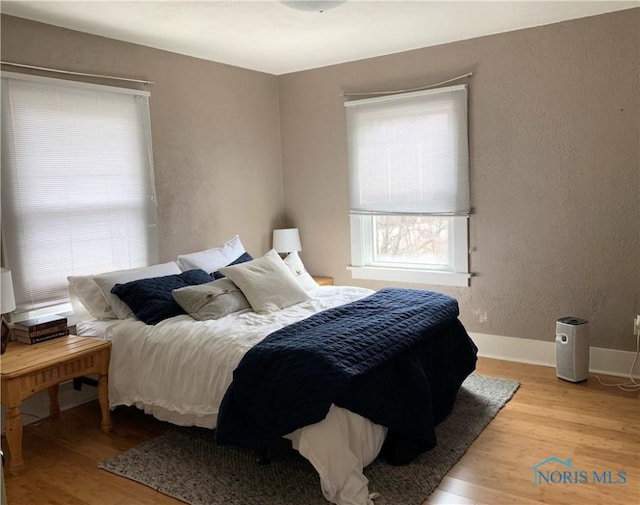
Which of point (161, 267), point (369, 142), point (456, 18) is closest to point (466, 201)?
point (369, 142)

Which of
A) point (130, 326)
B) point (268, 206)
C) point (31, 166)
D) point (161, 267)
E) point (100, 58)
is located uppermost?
point (100, 58)

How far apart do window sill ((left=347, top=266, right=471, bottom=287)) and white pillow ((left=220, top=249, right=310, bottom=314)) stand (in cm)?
122

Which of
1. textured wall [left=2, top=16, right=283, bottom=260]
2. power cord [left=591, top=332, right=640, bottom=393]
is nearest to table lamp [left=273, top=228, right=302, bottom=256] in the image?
textured wall [left=2, top=16, right=283, bottom=260]

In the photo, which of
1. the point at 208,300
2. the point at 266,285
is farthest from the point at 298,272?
the point at 208,300

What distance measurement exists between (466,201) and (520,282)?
0.75 meters

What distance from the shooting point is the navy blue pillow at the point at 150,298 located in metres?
3.41

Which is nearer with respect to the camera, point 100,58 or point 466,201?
point 100,58

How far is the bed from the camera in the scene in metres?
2.47

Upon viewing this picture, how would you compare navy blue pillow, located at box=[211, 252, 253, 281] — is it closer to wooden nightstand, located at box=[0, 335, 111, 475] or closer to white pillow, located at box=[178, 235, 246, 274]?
white pillow, located at box=[178, 235, 246, 274]

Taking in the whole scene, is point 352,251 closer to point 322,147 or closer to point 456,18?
point 322,147

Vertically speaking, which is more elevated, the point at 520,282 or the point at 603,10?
the point at 603,10

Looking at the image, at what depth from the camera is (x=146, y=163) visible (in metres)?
4.17

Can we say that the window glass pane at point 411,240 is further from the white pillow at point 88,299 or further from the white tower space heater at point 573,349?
the white pillow at point 88,299

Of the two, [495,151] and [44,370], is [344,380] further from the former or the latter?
[495,151]
